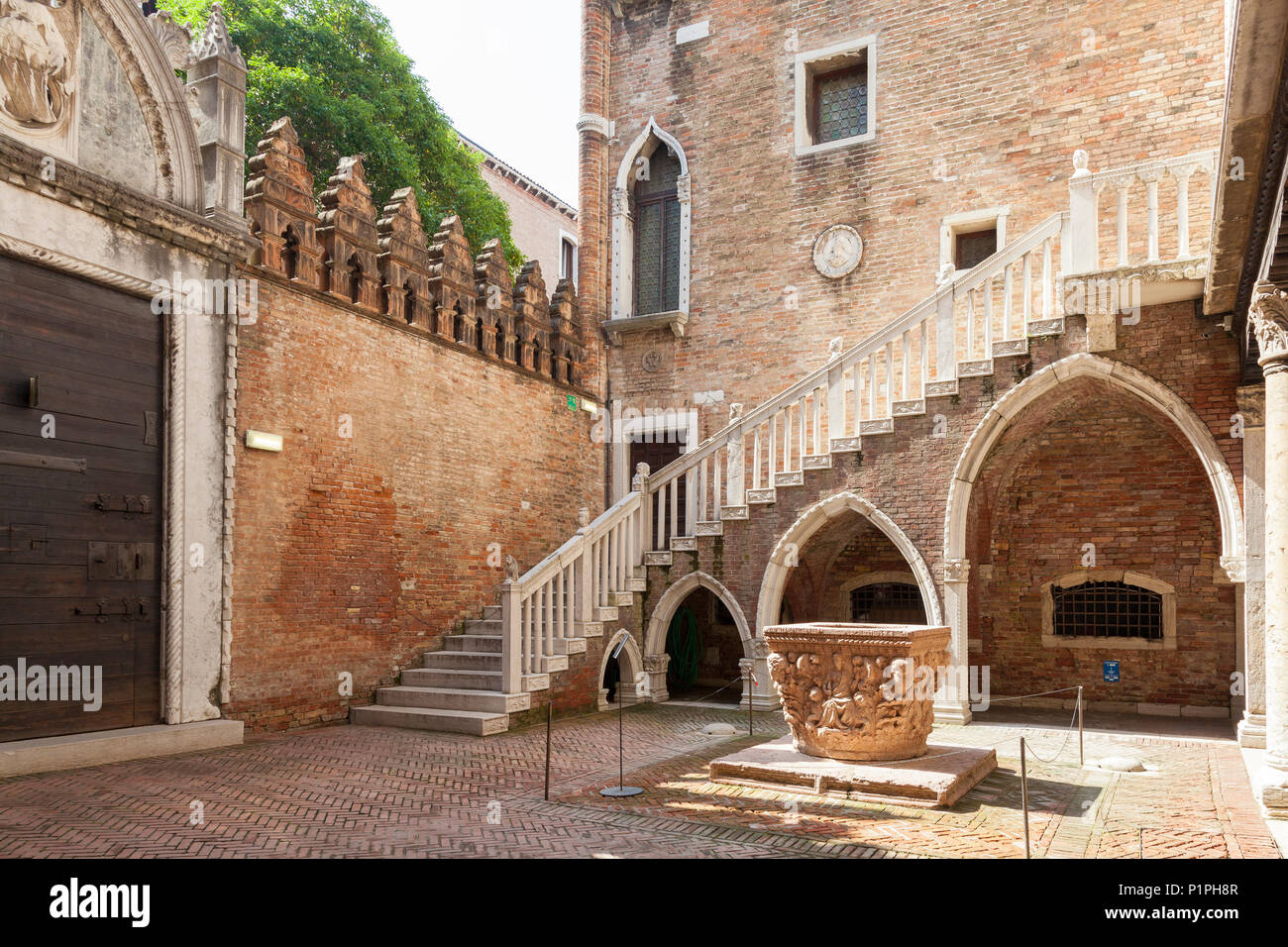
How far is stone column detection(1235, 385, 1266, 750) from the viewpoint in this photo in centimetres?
889

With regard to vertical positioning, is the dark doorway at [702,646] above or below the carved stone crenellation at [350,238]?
below

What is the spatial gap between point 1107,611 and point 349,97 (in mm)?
15764

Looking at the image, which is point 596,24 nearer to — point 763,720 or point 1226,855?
point 763,720

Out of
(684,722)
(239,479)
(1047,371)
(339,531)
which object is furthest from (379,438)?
(1047,371)

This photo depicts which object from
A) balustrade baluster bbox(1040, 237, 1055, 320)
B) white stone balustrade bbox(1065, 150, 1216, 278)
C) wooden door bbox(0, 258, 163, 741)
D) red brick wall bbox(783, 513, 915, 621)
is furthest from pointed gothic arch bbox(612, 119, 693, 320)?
wooden door bbox(0, 258, 163, 741)

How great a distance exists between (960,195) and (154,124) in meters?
9.75

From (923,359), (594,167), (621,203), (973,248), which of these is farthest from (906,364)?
(594,167)

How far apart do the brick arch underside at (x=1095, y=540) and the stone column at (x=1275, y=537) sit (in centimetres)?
400

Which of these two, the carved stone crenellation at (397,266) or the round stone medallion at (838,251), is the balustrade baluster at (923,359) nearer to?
the round stone medallion at (838,251)

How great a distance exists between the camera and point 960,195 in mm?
13234

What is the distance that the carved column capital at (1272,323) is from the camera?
6.64 m

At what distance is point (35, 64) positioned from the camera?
26.3 feet

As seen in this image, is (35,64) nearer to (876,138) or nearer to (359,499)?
(359,499)

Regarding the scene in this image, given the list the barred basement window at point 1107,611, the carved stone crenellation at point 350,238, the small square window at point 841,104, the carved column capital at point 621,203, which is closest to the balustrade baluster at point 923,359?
the barred basement window at point 1107,611
